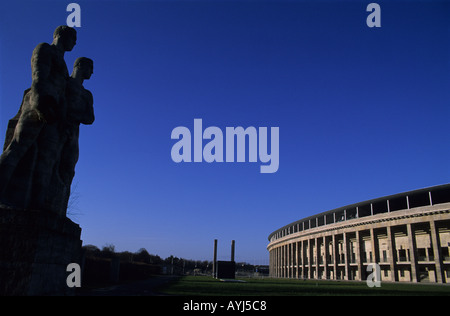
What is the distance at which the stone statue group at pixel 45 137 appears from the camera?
5828 millimetres

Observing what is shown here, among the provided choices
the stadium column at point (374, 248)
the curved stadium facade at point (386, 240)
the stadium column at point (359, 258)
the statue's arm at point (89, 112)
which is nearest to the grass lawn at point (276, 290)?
the statue's arm at point (89, 112)

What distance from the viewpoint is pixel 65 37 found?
7.15 meters

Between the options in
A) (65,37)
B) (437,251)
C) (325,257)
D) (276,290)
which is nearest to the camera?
(65,37)

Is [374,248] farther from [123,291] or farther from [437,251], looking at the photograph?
[123,291]

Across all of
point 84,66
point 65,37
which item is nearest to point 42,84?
point 65,37

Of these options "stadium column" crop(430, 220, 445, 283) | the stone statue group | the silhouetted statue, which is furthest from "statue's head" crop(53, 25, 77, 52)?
"stadium column" crop(430, 220, 445, 283)

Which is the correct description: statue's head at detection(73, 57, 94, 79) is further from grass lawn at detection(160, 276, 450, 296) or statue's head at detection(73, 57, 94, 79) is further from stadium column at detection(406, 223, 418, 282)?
stadium column at detection(406, 223, 418, 282)

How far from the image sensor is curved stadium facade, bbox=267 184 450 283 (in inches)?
1852

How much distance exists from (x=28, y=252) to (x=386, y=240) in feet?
201
